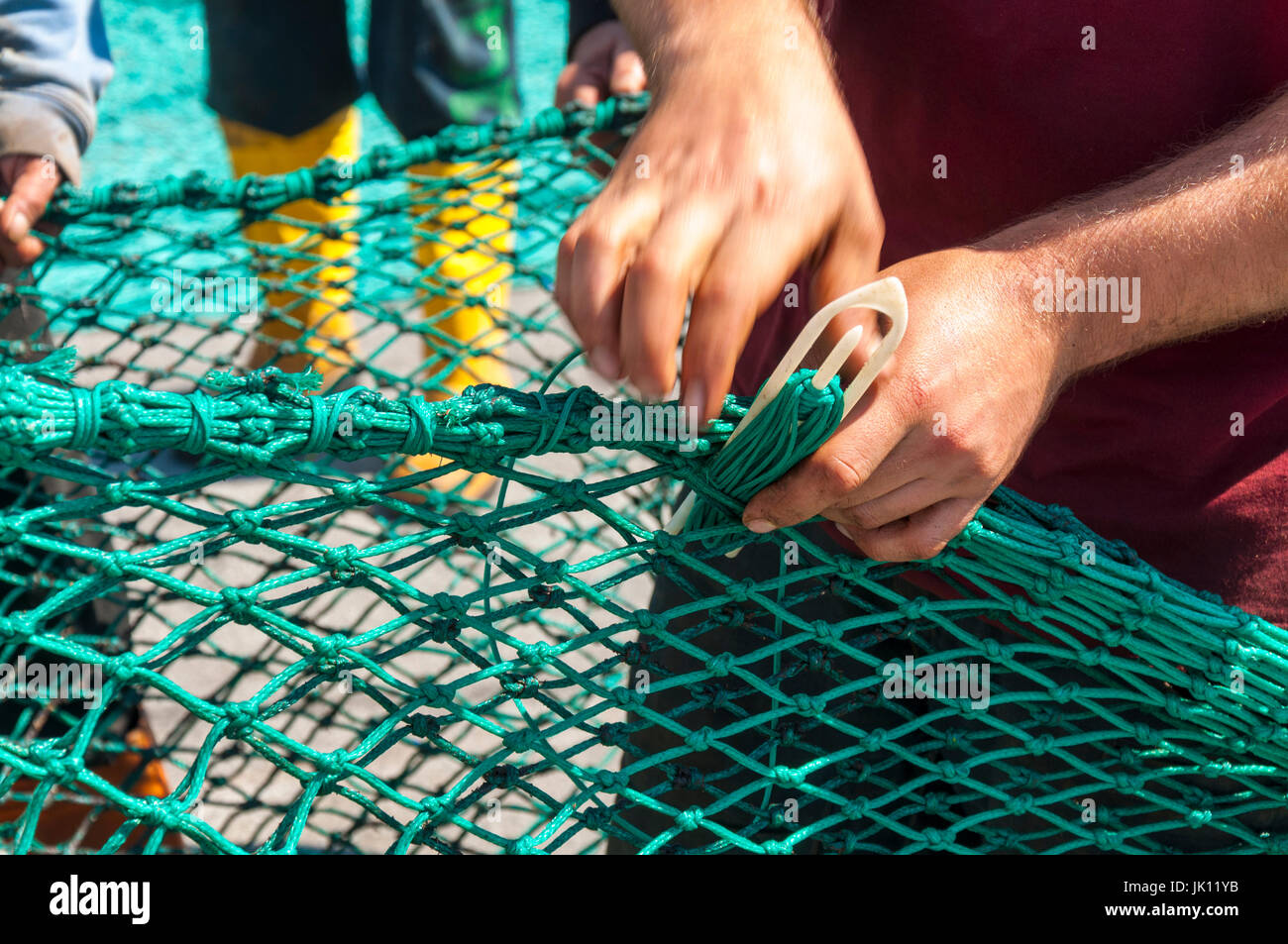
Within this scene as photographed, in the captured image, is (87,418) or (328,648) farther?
(328,648)

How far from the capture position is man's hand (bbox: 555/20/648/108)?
1.39m

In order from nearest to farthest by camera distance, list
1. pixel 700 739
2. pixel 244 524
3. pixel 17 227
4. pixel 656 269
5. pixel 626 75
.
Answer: pixel 656 269
pixel 244 524
pixel 700 739
pixel 17 227
pixel 626 75

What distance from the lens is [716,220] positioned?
0.59 metres

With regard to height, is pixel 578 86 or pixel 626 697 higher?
pixel 578 86

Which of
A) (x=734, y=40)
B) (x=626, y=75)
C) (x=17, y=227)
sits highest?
(x=626, y=75)

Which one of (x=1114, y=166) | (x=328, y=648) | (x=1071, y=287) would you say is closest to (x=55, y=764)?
(x=328, y=648)

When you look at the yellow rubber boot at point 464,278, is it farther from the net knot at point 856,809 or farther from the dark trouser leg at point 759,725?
the net knot at point 856,809

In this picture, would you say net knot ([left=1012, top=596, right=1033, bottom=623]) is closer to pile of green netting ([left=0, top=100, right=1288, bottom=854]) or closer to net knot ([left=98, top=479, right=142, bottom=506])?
pile of green netting ([left=0, top=100, right=1288, bottom=854])

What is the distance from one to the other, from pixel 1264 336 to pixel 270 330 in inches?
61.0

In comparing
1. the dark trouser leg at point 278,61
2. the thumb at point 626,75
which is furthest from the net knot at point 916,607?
the dark trouser leg at point 278,61

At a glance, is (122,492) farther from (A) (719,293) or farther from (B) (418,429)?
(A) (719,293)

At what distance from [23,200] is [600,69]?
0.76m

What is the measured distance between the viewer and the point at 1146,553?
877 millimetres
